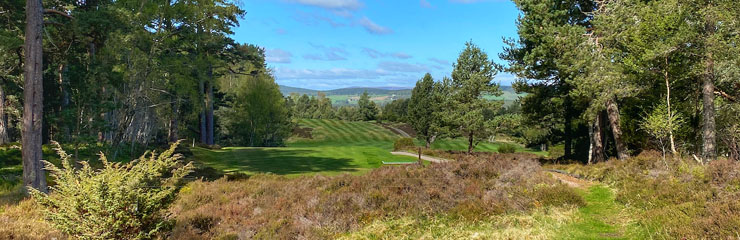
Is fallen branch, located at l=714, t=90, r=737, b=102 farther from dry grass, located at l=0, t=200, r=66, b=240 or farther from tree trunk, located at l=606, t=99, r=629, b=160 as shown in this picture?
dry grass, located at l=0, t=200, r=66, b=240

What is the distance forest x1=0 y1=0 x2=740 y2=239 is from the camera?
26.6ft

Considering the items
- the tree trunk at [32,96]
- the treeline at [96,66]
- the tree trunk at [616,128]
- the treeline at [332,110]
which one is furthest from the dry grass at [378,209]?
the treeline at [332,110]

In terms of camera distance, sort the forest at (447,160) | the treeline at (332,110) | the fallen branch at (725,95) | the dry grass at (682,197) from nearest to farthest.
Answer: the dry grass at (682,197), the forest at (447,160), the fallen branch at (725,95), the treeline at (332,110)

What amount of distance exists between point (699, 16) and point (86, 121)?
26.3 metres

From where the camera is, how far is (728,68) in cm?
1502

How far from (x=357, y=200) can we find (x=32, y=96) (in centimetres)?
1181

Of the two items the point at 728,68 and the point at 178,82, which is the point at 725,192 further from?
the point at 178,82

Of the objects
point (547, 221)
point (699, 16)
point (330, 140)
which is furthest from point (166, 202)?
point (330, 140)

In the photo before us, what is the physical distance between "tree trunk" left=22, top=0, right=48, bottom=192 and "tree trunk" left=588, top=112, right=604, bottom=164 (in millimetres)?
25605

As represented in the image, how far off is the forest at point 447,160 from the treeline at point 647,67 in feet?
0.28

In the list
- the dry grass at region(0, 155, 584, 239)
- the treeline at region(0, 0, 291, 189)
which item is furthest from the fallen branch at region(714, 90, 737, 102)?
the treeline at region(0, 0, 291, 189)

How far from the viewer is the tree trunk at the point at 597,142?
22203 mm

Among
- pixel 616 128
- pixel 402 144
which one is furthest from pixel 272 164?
pixel 402 144

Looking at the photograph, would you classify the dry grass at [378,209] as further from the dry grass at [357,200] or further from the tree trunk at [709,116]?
the tree trunk at [709,116]
